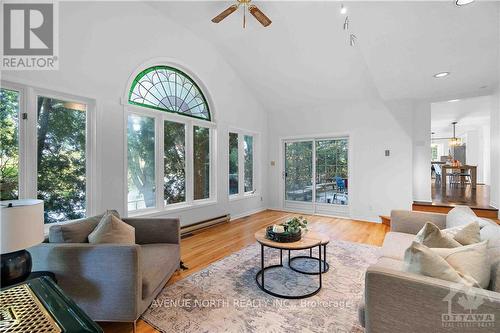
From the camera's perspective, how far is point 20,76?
2.49 m

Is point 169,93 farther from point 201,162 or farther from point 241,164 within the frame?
point 241,164

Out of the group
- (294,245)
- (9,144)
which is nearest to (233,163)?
(294,245)

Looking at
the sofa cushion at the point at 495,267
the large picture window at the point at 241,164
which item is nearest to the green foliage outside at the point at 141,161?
the large picture window at the point at 241,164

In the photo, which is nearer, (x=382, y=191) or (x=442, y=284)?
(x=442, y=284)

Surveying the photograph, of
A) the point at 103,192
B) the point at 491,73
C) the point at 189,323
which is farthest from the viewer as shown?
the point at 491,73

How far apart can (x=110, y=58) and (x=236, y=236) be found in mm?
3345

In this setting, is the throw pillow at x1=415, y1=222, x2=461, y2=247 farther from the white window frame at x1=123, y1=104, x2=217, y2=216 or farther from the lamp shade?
the white window frame at x1=123, y1=104, x2=217, y2=216

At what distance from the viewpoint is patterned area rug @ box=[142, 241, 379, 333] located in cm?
185

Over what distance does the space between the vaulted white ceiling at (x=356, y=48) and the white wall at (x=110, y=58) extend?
1.30ft

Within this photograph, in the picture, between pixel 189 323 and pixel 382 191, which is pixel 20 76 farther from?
pixel 382 191

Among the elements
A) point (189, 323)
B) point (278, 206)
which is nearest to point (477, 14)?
point (189, 323)

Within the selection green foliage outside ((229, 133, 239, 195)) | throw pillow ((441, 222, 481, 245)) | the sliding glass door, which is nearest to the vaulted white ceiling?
the sliding glass door

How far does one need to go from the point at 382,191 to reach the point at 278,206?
2.55 meters

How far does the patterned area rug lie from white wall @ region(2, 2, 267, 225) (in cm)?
175
